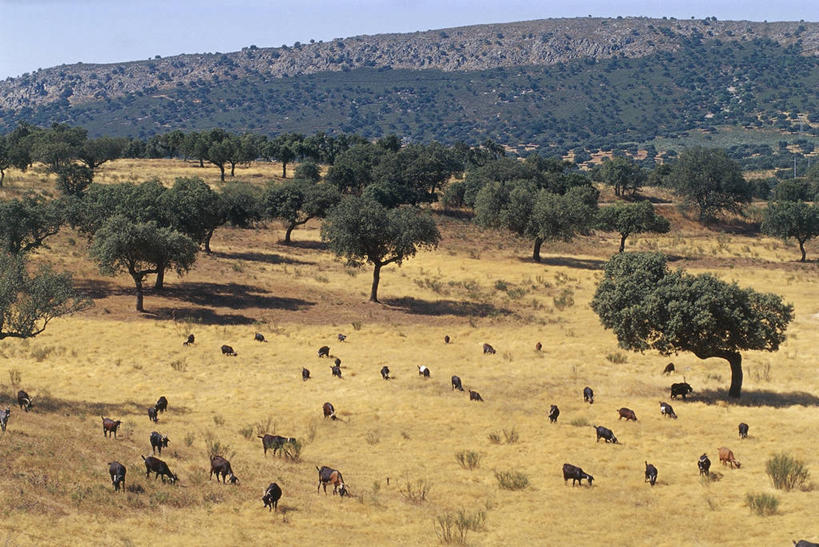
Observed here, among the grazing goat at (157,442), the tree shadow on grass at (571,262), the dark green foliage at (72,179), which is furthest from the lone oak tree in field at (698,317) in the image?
the dark green foliage at (72,179)

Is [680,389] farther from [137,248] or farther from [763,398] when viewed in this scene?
[137,248]

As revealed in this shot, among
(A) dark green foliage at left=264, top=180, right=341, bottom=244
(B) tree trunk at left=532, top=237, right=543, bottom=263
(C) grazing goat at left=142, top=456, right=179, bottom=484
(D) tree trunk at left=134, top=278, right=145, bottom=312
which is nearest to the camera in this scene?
(C) grazing goat at left=142, top=456, right=179, bottom=484

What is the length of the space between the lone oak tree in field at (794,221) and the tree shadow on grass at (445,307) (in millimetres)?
44476

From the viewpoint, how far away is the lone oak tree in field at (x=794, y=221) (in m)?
81.9

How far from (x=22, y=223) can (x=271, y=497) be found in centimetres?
4155

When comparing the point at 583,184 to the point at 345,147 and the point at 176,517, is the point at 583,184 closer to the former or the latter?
the point at 345,147

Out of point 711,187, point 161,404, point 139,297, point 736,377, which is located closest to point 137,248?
point 139,297

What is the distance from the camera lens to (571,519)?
2103 centimetres

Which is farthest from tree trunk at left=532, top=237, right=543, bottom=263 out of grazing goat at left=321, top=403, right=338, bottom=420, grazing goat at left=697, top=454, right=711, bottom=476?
grazing goat at left=697, top=454, right=711, bottom=476

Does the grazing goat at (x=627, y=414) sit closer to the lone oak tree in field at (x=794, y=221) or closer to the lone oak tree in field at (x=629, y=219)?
the lone oak tree in field at (x=629, y=219)

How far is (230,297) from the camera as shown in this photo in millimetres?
56750

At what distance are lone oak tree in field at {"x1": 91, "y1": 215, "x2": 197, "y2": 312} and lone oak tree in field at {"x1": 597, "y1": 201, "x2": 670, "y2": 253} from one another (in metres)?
51.7

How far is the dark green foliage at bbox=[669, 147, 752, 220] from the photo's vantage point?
115 meters

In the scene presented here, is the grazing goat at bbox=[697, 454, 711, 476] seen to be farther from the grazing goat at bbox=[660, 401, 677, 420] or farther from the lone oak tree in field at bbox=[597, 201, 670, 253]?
the lone oak tree in field at bbox=[597, 201, 670, 253]
